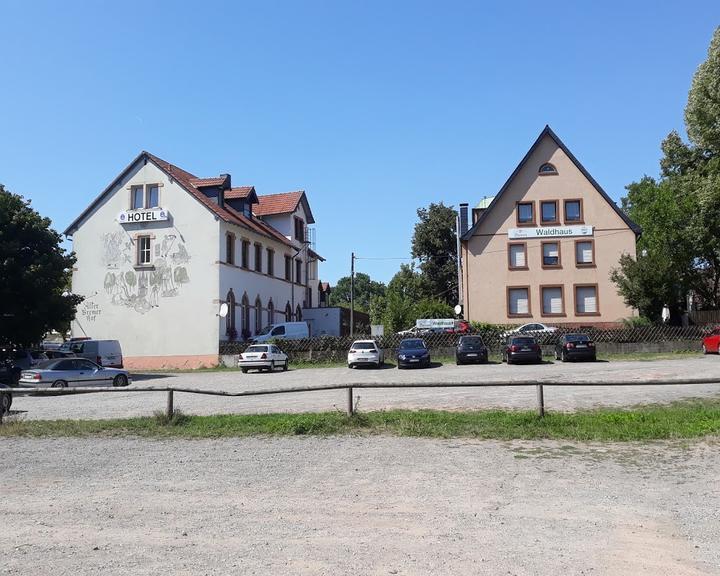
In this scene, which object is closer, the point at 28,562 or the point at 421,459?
the point at 28,562

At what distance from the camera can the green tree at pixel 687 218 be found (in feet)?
136

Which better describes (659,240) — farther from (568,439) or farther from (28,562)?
(28,562)

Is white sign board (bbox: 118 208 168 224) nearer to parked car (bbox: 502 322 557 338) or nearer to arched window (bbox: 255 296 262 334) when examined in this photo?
arched window (bbox: 255 296 262 334)

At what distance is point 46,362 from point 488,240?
3307 centimetres

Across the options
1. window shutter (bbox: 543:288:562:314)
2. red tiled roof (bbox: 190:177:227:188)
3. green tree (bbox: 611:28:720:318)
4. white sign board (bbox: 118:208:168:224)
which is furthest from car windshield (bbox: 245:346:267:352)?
green tree (bbox: 611:28:720:318)

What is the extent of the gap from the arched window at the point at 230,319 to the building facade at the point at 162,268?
0.22 feet

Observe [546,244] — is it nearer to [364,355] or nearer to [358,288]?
[364,355]

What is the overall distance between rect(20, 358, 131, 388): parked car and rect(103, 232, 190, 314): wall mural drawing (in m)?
16.5

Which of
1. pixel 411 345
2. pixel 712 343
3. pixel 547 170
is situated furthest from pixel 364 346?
pixel 547 170

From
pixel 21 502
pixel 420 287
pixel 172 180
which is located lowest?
pixel 21 502

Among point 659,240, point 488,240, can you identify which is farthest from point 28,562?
point 659,240

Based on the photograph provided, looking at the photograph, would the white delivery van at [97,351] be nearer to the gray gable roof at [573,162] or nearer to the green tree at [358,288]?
the gray gable roof at [573,162]

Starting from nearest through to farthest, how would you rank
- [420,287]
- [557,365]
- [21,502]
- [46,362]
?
[21,502] → [46,362] → [557,365] → [420,287]

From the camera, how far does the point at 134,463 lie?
10289 mm
